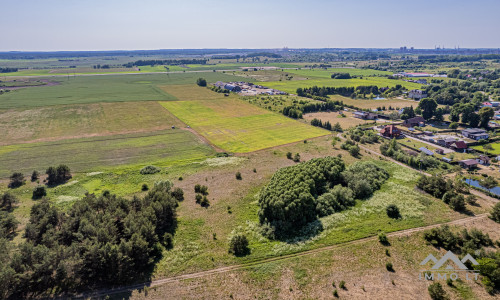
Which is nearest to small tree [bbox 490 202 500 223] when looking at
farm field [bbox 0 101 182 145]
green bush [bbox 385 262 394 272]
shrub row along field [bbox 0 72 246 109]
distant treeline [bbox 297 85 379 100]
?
green bush [bbox 385 262 394 272]

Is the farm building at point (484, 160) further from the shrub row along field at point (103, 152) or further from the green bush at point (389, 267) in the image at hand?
the shrub row along field at point (103, 152)

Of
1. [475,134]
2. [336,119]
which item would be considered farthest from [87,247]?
[475,134]

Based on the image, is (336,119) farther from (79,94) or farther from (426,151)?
(79,94)

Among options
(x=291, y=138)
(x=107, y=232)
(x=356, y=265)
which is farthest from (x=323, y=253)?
(x=291, y=138)

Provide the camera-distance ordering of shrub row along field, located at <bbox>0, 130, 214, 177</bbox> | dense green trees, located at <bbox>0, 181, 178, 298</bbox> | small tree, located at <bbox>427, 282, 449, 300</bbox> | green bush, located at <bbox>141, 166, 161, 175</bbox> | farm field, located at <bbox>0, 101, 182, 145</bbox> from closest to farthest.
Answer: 1. small tree, located at <bbox>427, 282, 449, 300</bbox>
2. dense green trees, located at <bbox>0, 181, 178, 298</bbox>
3. green bush, located at <bbox>141, 166, 161, 175</bbox>
4. shrub row along field, located at <bbox>0, 130, 214, 177</bbox>
5. farm field, located at <bbox>0, 101, 182, 145</bbox>

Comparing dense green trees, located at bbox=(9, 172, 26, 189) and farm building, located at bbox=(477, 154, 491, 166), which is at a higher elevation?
dense green trees, located at bbox=(9, 172, 26, 189)

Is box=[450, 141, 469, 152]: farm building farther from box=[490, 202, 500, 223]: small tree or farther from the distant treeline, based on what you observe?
the distant treeline

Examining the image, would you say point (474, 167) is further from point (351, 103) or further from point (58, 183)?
point (58, 183)

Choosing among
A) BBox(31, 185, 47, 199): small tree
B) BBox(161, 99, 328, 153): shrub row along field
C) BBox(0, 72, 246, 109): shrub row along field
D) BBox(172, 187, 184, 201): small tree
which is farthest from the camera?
BBox(0, 72, 246, 109): shrub row along field
